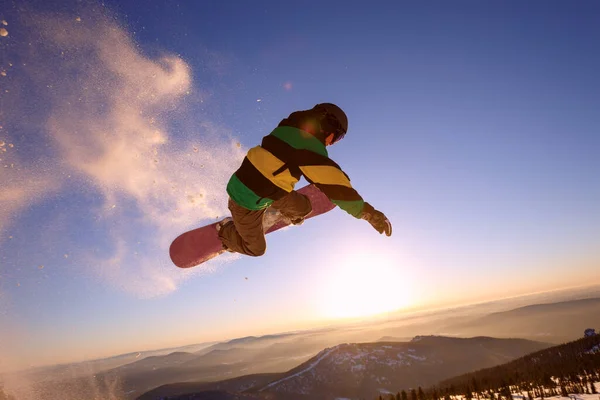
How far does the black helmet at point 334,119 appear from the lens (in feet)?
18.2

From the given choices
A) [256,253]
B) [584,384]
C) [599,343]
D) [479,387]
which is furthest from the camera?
[599,343]

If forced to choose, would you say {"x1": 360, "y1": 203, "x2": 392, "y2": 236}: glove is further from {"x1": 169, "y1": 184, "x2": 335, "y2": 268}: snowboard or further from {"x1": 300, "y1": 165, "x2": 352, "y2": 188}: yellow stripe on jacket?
{"x1": 169, "y1": 184, "x2": 335, "y2": 268}: snowboard

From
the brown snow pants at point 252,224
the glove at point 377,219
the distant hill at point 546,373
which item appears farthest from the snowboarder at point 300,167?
the distant hill at point 546,373

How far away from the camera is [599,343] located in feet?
135

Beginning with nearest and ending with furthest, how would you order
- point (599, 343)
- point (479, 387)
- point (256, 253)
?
point (256, 253) → point (479, 387) → point (599, 343)

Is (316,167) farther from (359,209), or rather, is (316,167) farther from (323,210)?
(323,210)

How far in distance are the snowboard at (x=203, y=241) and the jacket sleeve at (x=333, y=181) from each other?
11.2 feet

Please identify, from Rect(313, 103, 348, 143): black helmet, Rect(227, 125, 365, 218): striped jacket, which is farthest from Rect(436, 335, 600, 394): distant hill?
Rect(313, 103, 348, 143): black helmet

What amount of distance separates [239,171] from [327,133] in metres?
1.88

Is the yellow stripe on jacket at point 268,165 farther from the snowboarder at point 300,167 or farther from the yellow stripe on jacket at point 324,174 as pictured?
the yellow stripe on jacket at point 324,174

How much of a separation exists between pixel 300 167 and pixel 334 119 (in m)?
1.20

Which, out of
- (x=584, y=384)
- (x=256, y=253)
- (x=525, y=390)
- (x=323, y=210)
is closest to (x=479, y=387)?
(x=525, y=390)

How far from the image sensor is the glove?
588 centimetres

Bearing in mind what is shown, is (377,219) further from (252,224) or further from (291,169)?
(252,224)
